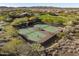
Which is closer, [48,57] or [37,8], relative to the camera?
[48,57]

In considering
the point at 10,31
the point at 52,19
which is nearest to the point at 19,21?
the point at 10,31

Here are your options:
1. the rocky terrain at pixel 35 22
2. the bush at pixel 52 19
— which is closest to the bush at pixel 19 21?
the rocky terrain at pixel 35 22

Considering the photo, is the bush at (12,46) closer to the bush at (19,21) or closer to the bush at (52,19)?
the bush at (19,21)

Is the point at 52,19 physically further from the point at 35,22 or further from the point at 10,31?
the point at 10,31

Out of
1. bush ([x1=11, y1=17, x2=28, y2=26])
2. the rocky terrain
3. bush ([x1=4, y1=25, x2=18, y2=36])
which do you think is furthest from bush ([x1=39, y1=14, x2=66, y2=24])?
bush ([x1=4, y1=25, x2=18, y2=36])

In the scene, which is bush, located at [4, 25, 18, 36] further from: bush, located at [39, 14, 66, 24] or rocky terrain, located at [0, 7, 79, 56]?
bush, located at [39, 14, 66, 24]

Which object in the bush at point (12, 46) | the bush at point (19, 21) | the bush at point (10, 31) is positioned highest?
the bush at point (19, 21)

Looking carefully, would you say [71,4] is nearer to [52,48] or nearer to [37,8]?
[37,8]

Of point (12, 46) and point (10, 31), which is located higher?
point (10, 31)

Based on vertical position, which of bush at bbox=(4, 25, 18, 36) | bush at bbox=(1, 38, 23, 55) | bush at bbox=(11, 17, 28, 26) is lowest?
bush at bbox=(1, 38, 23, 55)

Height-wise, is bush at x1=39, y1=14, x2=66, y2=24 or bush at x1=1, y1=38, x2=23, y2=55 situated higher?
bush at x1=39, y1=14, x2=66, y2=24

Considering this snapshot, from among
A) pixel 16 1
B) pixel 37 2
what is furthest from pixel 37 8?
pixel 16 1
